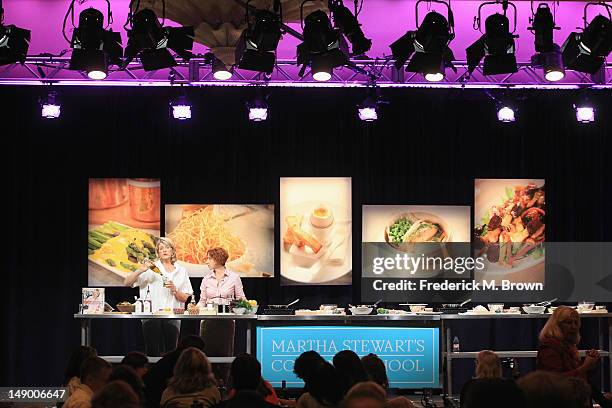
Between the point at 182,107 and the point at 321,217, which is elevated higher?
the point at 182,107

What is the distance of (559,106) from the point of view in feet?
36.9

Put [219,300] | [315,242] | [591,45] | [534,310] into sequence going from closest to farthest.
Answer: [591,45] → [219,300] → [534,310] → [315,242]

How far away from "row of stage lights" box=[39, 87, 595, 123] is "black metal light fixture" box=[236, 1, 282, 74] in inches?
107

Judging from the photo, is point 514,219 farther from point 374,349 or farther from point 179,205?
point 179,205

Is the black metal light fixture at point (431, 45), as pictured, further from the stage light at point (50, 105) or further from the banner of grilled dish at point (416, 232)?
the stage light at point (50, 105)

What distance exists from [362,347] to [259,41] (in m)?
3.87

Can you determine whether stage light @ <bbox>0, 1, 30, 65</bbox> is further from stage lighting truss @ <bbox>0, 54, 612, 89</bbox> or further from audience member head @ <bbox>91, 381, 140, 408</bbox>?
audience member head @ <bbox>91, 381, 140, 408</bbox>

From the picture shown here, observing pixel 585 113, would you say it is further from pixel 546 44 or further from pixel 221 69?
pixel 221 69

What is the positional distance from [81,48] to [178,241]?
379 centimetres

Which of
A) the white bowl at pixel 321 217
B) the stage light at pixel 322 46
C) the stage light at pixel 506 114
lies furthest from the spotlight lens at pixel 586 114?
the stage light at pixel 322 46

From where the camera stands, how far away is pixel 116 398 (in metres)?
3.45

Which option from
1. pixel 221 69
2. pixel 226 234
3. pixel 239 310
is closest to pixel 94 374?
pixel 221 69

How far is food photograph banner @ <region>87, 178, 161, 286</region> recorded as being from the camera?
35.6 ft

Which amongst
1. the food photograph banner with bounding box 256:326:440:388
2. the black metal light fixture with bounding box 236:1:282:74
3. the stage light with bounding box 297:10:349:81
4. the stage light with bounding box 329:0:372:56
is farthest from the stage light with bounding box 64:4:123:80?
the food photograph banner with bounding box 256:326:440:388
